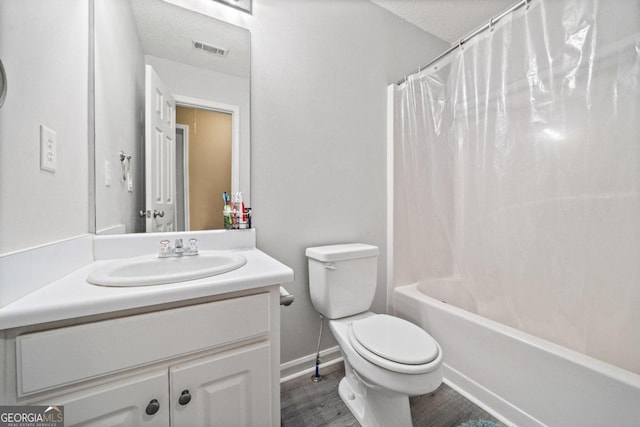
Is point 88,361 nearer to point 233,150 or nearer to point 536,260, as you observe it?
point 233,150

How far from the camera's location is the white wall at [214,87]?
1.22 m

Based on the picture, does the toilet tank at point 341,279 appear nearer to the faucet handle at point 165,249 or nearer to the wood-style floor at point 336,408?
the wood-style floor at point 336,408

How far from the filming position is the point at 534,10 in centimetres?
115

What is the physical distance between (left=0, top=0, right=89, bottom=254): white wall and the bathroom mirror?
0.09 metres

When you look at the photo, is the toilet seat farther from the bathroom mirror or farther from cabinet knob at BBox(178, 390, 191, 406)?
the bathroom mirror

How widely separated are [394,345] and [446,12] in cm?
223

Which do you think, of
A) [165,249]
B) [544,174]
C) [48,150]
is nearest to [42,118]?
[48,150]

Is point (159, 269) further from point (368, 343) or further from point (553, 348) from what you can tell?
point (553, 348)

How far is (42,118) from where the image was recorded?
0.73 meters

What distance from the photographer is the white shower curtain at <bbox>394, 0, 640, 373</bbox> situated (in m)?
0.99

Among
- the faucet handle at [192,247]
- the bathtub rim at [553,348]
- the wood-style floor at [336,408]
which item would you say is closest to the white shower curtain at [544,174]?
the bathtub rim at [553,348]

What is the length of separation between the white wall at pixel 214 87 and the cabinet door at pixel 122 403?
876 millimetres

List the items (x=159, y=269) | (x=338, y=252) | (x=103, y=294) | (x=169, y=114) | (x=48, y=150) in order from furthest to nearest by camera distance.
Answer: (x=338, y=252)
(x=169, y=114)
(x=159, y=269)
(x=48, y=150)
(x=103, y=294)

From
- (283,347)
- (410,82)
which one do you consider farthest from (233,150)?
(410,82)
